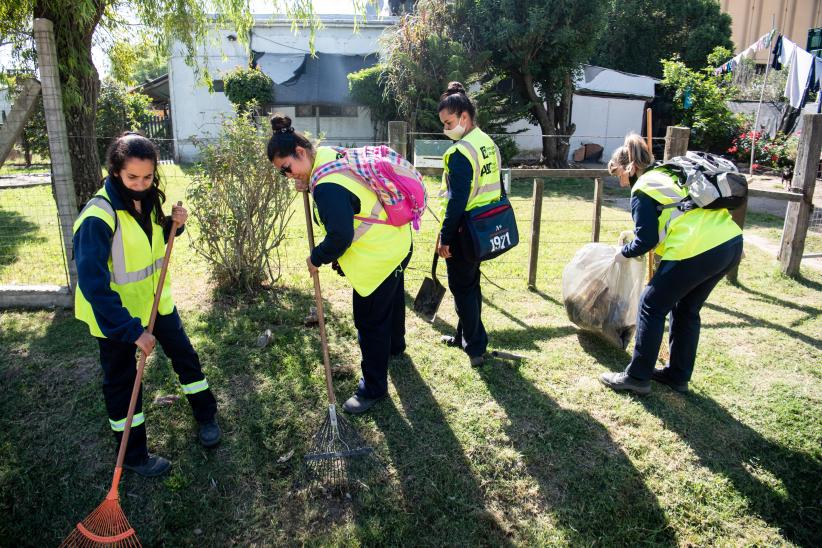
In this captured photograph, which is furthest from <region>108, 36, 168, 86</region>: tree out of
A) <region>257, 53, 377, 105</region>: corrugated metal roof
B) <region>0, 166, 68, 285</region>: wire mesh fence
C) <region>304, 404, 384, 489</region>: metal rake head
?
<region>257, 53, 377, 105</region>: corrugated metal roof

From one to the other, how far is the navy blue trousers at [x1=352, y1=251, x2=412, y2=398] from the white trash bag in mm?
1629

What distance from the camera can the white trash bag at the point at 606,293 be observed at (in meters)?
4.19

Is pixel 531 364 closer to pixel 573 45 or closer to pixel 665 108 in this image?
pixel 573 45

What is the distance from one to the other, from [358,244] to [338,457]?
1.18 meters

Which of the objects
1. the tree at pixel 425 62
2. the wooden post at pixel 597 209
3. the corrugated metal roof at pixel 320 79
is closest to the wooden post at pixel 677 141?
the wooden post at pixel 597 209

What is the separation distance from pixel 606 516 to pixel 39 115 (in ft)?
19.5

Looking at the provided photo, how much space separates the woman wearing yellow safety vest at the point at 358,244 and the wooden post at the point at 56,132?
2371mm

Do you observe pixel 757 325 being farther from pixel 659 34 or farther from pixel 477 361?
pixel 659 34

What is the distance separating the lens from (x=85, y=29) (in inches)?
186

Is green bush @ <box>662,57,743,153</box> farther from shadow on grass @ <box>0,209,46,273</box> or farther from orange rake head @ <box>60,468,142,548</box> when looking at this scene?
orange rake head @ <box>60,468,142,548</box>

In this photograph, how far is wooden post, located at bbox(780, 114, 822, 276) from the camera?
5.97m

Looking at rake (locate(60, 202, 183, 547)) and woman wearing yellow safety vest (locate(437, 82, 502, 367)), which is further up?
woman wearing yellow safety vest (locate(437, 82, 502, 367))

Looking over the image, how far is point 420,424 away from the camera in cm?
341

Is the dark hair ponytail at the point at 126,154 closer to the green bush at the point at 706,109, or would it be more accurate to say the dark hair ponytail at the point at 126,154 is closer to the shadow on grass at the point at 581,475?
the shadow on grass at the point at 581,475
